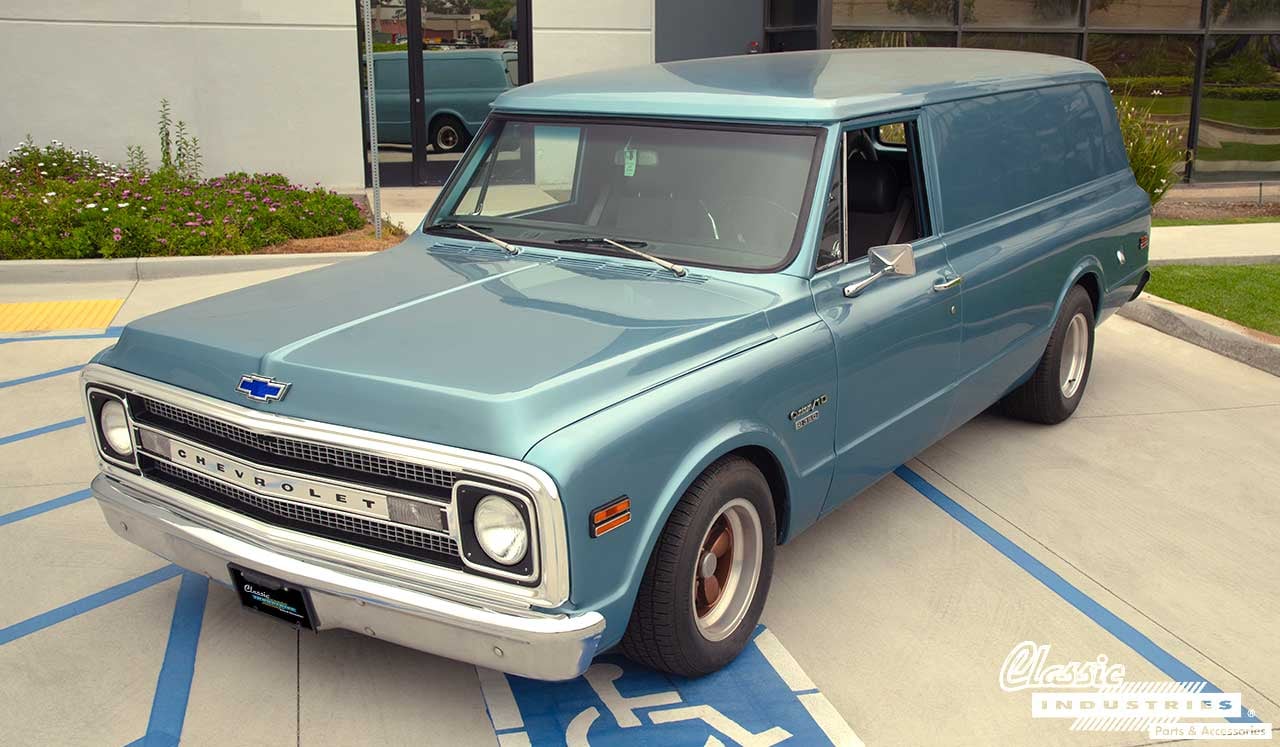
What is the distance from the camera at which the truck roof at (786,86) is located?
454 cm

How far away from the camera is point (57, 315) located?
850 centimetres

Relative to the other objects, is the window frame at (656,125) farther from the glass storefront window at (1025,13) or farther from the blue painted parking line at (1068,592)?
the glass storefront window at (1025,13)

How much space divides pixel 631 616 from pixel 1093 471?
3.22m

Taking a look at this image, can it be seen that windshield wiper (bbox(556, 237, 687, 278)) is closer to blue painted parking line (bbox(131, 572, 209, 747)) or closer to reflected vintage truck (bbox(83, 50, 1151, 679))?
reflected vintage truck (bbox(83, 50, 1151, 679))

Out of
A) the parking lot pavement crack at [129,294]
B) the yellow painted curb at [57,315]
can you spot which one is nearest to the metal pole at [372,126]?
the parking lot pavement crack at [129,294]

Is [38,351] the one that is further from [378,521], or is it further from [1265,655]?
[1265,655]

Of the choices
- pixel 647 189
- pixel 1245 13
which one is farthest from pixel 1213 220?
pixel 647 189

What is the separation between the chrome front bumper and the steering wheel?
2500 millimetres

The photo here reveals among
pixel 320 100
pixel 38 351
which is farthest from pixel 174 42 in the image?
pixel 38 351

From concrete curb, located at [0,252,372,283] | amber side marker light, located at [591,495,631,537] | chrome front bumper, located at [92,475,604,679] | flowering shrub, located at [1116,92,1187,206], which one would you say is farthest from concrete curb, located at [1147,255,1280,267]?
chrome front bumper, located at [92,475,604,679]

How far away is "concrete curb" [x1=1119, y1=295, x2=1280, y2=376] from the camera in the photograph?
758cm

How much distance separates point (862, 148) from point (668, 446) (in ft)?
7.68

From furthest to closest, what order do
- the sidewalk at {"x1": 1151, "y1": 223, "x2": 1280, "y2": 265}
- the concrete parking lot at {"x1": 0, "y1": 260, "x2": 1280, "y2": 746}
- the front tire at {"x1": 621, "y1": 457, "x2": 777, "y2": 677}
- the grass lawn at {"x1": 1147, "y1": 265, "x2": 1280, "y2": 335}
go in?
the sidewalk at {"x1": 1151, "y1": 223, "x2": 1280, "y2": 265} → the grass lawn at {"x1": 1147, "y1": 265, "x2": 1280, "y2": 335} → the concrete parking lot at {"x1": 0, "y1": 260, "x2": 1280, "y2": 746} → the front tire at {"x1": 621, "y1": 457, "x2": 777, "y2": 677}

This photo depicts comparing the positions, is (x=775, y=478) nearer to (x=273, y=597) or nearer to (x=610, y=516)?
(x=610, y=516)
